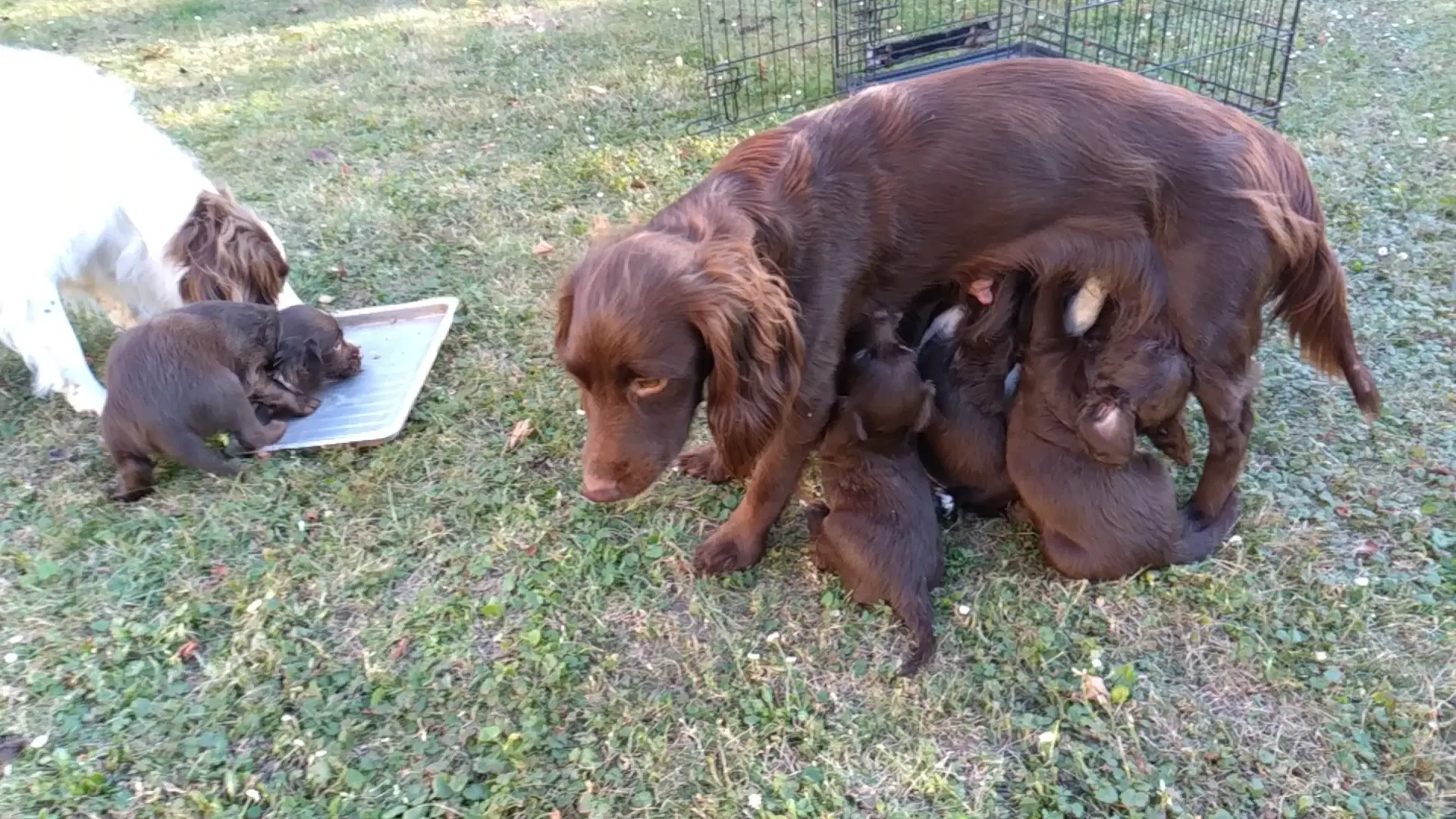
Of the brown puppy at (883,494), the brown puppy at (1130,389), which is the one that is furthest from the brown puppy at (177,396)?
the brown puppy at (1130,389)

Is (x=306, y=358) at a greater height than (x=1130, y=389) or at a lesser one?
lesser

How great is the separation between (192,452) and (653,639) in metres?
1.85

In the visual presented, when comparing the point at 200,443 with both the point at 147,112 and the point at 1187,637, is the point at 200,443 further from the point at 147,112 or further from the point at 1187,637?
the point at 147,112

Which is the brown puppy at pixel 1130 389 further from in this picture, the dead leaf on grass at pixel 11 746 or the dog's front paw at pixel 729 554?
the dead leaf on grass at pixel 11 746

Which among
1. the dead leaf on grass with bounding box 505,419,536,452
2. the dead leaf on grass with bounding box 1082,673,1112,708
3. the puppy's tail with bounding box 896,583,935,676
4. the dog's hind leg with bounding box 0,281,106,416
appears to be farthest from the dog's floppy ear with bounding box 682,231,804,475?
the dog's hind leg with bounding box 0,281,106,416

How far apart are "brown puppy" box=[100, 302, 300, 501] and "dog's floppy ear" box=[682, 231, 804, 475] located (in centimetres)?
203

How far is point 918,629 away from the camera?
257 cm

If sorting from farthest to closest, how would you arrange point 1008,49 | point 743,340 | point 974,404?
point 1008,49 < point 974,404 < point 743,340

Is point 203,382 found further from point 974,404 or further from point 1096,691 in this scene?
point 1096,691

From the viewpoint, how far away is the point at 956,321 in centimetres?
310

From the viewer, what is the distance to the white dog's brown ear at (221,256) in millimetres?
3938

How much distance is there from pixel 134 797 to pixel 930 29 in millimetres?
6653

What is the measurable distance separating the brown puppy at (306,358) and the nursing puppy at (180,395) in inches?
5.0

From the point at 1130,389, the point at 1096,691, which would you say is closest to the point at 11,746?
the point at 1096,691
